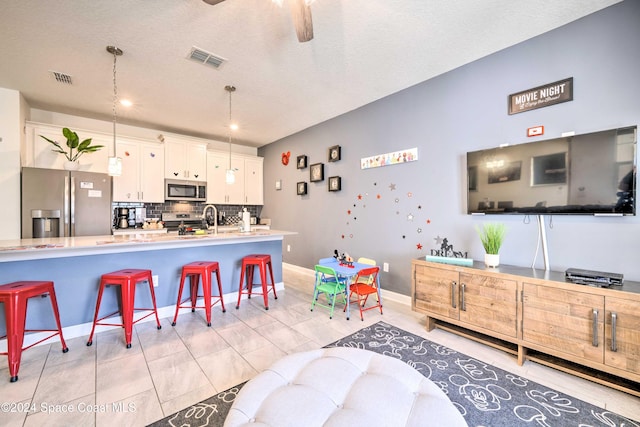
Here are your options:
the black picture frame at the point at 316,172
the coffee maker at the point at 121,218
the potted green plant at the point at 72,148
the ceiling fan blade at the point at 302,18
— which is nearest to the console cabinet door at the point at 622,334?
the ceiling fan blade at the point at 302,18

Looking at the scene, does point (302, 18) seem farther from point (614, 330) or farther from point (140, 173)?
point (140, 173)

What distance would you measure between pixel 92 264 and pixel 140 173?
98.7 inches

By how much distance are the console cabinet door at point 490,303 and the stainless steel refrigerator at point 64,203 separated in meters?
4.97

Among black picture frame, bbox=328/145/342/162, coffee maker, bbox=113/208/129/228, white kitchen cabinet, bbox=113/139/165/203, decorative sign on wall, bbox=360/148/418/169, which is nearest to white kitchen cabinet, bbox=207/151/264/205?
white kitchen cabinet, bbox=113/139/165/203

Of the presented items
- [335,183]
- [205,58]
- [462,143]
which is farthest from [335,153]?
[205,58]

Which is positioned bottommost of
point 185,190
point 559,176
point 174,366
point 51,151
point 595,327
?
point 174,366

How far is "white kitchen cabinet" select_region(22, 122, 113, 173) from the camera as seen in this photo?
3812 millimetres

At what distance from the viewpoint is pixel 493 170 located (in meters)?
2.67

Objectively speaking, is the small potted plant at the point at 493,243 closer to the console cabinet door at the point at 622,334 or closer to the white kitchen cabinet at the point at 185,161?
the console cabinet door at the point at 622,334

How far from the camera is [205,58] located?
111 inches

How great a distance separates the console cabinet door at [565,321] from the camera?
1809mm

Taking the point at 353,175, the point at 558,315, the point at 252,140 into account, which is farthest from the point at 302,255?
the point at 558,315

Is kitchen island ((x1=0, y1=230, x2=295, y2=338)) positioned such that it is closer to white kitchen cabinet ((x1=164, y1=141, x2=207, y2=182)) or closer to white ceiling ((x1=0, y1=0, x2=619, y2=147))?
white ceiling ((x1=0, y1=0, x2=619, y2=147))

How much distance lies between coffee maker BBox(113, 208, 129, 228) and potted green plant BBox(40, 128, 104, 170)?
1097mm
